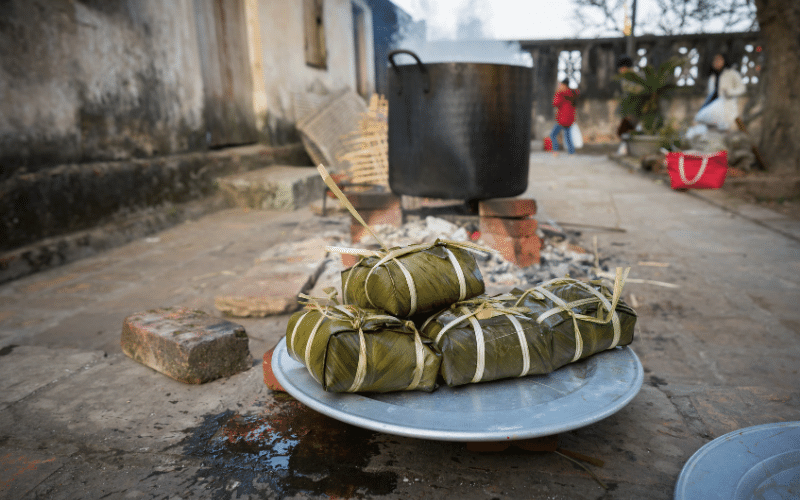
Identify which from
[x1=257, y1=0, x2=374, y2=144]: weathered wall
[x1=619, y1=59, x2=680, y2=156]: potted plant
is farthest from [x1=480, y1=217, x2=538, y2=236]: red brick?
[x1=619, y1=59, x2=680, y2=156]: potted plant

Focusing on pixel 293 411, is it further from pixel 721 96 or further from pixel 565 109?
pixel 565 109

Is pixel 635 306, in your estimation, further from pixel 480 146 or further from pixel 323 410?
pixel 323 410

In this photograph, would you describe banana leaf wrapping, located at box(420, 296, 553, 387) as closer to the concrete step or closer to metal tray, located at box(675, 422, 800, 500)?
metal tray, located at box(675, 422, 800, 500)

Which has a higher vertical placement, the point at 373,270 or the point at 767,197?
the point at 373,270

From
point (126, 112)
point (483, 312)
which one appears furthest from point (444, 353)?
point (126, 112)

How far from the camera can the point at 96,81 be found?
4.48m

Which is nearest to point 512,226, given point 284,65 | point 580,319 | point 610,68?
point 580,319

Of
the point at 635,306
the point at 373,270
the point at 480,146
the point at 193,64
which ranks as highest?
the point at 193,64

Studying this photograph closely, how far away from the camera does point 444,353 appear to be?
145 cm

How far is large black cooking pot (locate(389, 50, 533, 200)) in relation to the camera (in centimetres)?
330

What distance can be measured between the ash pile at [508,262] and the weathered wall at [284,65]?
4362mm

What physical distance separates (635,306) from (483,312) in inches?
69.6

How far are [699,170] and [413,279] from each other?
22.0ft

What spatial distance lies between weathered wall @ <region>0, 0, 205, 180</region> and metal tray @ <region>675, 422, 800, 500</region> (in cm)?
449
